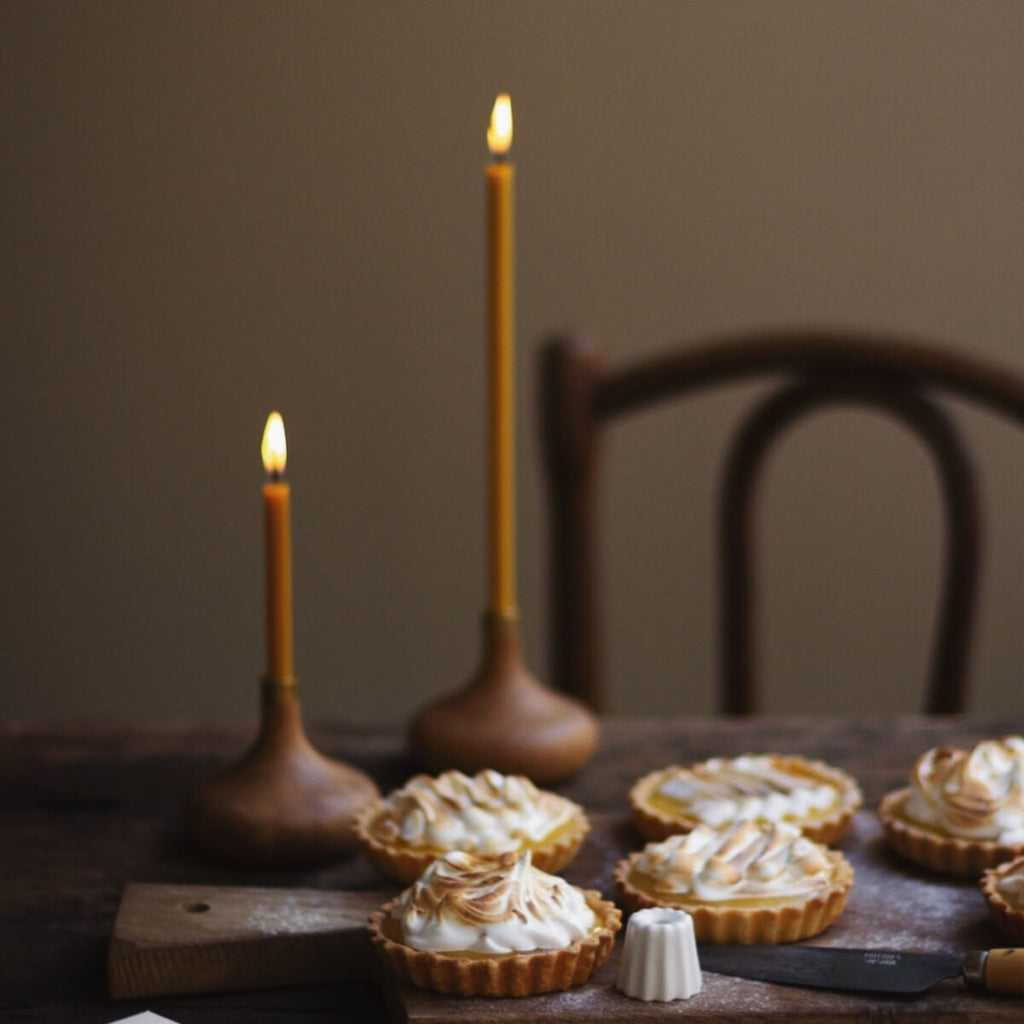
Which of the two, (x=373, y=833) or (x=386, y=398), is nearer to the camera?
(x=373, y=833)

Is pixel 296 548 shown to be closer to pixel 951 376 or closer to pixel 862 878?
pixel 951 376

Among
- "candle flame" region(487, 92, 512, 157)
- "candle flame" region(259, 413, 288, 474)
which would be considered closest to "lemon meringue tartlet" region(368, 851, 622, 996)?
"candle flame" region(259, 413, 288, 474)

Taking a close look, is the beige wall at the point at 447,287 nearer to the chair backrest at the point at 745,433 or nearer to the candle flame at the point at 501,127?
the chair backrest at the point at 745,433

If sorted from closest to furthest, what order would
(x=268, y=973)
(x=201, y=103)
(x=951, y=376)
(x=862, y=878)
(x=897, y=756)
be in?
(x=268, y=973) → (x=862, y=878) → (x=897, y=756) → (x=951, y=376) → (x=201, y=103)

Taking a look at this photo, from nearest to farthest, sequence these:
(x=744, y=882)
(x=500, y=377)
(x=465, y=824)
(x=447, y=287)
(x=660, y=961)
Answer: (x=660, y=961) < (x=744, y=882) < (x=465, y=824) < (x=500, y=377) < (x=447, y=287)

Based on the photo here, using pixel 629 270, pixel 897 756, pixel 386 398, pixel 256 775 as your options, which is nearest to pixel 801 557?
pixel 629 270

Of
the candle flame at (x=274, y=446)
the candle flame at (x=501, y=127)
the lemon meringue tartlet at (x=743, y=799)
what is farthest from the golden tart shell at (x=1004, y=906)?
the candle flame at (x=501, y=127)

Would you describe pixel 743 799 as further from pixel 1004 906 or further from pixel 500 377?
pixel 500 377

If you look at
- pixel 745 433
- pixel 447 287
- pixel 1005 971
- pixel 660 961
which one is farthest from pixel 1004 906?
pixel 447 287
